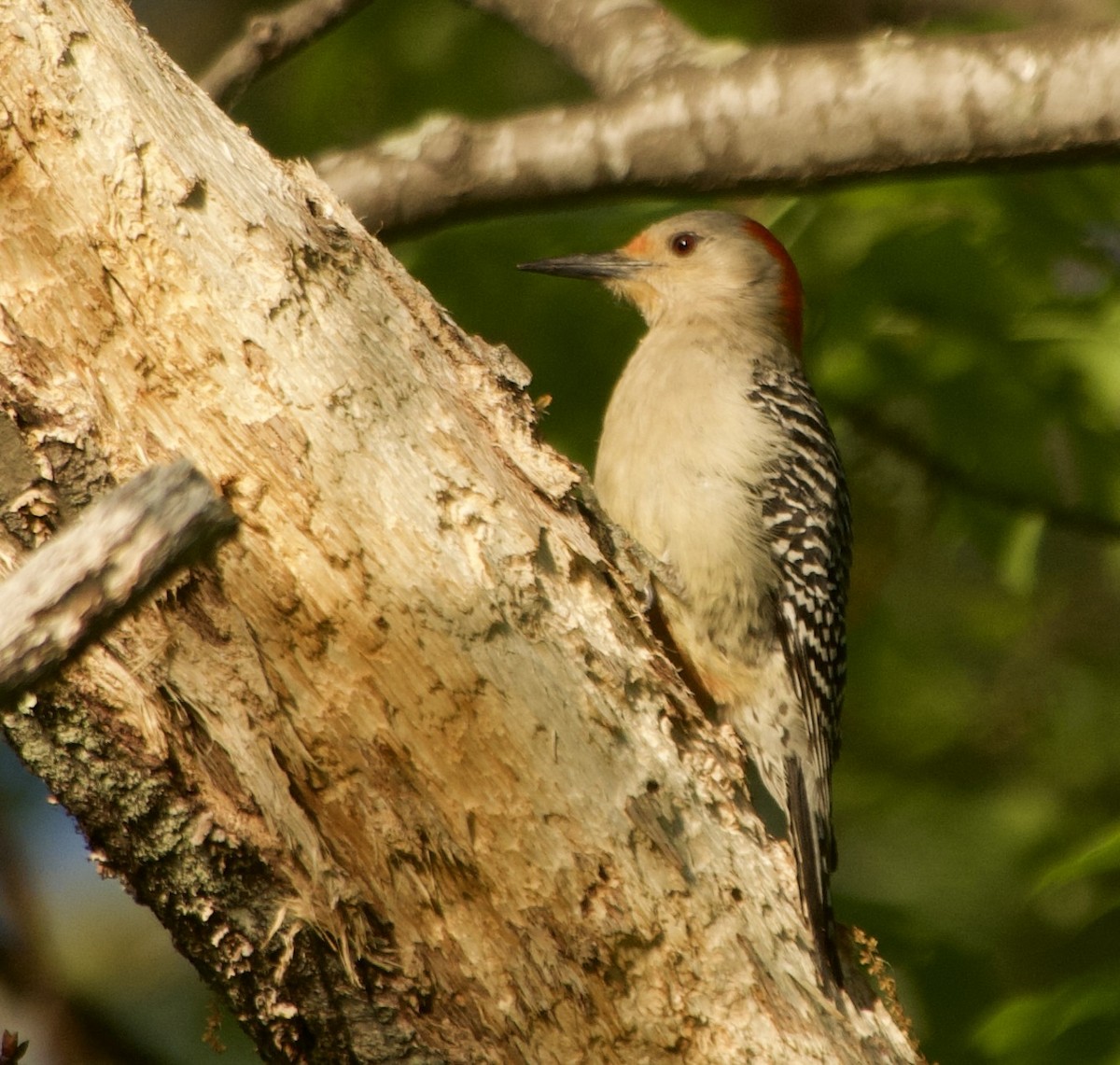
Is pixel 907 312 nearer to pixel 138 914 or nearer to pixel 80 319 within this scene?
pixel 80 319

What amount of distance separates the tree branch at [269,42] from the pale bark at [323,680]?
2.13 m

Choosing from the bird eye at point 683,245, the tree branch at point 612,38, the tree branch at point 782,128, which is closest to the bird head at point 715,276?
the bird eye at point 683,245

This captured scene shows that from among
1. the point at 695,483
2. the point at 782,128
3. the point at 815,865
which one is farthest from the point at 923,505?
the point at 815,865

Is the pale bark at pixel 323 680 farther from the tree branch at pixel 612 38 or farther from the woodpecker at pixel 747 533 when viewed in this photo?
the tree branch at pixel 612 38

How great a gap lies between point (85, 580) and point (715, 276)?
4293 millimetres

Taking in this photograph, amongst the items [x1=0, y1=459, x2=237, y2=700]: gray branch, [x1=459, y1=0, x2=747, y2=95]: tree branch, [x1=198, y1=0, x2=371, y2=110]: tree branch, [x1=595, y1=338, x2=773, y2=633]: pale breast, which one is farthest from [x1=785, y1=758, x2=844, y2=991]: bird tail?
[x1=198, y1=0, x2=371, y2=110]: tree branch

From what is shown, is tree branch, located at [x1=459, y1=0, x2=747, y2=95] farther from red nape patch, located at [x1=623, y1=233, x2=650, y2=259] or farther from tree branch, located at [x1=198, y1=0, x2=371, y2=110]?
tree branch, located at [x1=198, y1=0, x2=371, y2=110]

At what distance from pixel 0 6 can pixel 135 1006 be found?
5692 millimetres

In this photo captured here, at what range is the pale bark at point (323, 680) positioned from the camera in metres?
3.10

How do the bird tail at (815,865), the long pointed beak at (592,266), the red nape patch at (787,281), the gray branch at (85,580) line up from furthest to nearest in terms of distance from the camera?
the red nape patch at (787,281), the long pointed beak at (592,266), the bird tail at (815,865), the gray branch at (85,580)

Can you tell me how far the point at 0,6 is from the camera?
3.23m

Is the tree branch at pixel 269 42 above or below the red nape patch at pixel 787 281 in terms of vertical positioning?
below

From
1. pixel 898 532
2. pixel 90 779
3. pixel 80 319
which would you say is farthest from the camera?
pixel 898 532

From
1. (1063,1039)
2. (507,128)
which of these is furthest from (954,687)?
(507,128)
